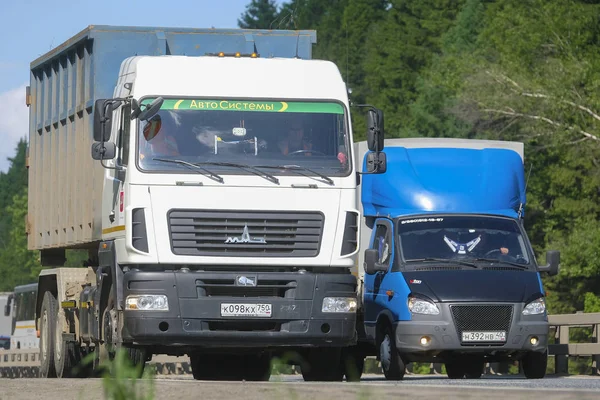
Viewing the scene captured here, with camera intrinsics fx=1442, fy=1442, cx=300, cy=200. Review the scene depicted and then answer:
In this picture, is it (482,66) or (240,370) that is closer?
(240,370)

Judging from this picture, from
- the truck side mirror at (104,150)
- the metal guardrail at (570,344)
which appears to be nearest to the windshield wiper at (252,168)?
the truck side mirror at (104,150)

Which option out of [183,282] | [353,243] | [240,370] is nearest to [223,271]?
[183,282]

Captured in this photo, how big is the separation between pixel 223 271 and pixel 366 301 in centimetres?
475

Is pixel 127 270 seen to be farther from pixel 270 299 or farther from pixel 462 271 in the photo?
pixel 462 271

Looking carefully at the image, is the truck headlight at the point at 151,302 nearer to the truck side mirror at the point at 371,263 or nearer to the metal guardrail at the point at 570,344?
the truck side mirror at the point at 371,263

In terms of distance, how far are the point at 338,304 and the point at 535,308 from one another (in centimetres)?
362

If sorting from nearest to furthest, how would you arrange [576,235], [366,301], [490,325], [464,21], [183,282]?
[183,282] < [490,325] < [366,301] < [576,235] < [464,21]

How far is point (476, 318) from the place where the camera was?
17.6m

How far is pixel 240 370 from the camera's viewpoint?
60.3 ft

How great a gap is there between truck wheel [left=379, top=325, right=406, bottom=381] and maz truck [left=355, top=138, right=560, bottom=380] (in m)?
0.01

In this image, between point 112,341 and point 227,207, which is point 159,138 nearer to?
point 227,207

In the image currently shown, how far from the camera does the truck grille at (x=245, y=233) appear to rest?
15.0 meters

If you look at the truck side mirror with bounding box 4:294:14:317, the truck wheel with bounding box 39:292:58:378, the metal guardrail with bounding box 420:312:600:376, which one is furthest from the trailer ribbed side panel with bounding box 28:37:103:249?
the truck side mirror with bounding box 4:294:14:317

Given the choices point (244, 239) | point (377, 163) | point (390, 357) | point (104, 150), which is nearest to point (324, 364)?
point (390, 357)
